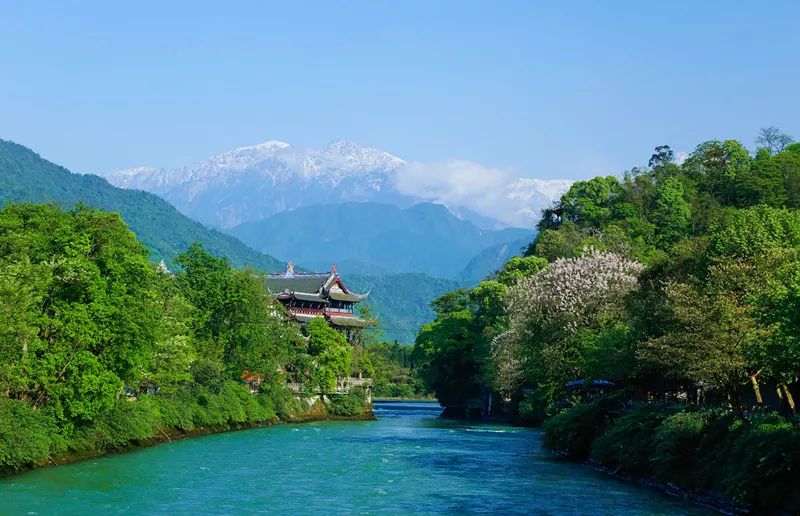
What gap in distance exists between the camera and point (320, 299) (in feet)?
382

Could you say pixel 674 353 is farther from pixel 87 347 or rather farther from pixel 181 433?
pixel 181 433

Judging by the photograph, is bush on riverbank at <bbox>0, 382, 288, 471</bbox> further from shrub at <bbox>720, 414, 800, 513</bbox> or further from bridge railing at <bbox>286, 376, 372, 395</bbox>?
shrub at <bbox>720, 414, 800, 513</bbox>

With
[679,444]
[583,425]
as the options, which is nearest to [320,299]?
[583,425]

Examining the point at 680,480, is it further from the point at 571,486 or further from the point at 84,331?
the point at 84,331

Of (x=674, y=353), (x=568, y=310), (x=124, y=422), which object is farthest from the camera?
(x=568, y=310)

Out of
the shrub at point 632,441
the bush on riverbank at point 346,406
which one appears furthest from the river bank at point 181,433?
the shrub at point 632,441

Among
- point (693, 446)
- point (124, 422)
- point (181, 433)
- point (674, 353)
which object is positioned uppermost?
point (674, 353)

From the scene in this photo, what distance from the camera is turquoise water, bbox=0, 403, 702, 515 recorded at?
36344mm

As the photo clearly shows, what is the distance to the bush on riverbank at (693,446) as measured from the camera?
30.8 m

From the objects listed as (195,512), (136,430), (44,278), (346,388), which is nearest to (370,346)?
(346,388)

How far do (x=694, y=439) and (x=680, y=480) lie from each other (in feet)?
5.60

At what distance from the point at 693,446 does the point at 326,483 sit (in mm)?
15589

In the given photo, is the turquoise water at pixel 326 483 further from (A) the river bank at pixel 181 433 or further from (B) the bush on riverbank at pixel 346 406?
(B) the bush on riverbank at pixel 346 406

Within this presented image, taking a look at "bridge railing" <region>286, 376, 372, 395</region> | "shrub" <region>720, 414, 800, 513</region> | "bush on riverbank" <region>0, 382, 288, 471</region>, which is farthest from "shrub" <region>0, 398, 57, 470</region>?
"bridge railing" <region>286, 376, 372, 395</region>
